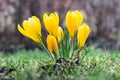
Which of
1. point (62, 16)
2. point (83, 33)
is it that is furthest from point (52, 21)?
point (62, 16)

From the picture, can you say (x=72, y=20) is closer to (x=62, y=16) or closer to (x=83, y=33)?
(x=83, y=33)

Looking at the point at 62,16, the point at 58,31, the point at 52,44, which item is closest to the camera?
the point at 52,44

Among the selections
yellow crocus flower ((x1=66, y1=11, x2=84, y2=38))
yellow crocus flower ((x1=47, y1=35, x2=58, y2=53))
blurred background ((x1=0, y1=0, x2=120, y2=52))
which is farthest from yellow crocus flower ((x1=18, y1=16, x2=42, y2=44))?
blurred background ((x1=0, y1=0, x2=120, y2=52))

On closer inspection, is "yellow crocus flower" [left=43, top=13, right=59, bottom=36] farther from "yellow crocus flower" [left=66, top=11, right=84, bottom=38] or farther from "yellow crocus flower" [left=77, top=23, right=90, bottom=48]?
"yellow crocus flower" [left=77, top=23, right=90, bottom=48]

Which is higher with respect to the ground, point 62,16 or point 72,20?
point 62,16

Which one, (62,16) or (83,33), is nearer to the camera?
(83,33)

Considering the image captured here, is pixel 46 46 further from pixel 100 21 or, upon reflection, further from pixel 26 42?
pixel 100 21

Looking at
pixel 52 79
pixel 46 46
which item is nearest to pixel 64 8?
pixel 46 46
